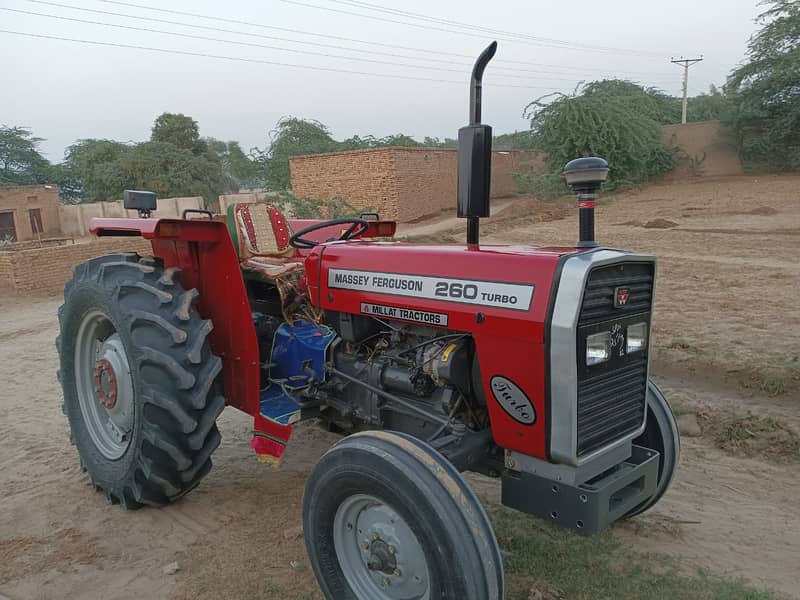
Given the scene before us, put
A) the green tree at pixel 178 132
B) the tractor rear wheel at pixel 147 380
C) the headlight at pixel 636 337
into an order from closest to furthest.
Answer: the headlight at pixel 636 337
the tractor rear wheel at pixel 147 380
the green tree at pixel 178 132

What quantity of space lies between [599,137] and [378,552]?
2019 centimetres

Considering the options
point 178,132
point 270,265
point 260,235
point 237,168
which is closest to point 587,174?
point 270,265

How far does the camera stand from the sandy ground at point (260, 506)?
2.76 metres

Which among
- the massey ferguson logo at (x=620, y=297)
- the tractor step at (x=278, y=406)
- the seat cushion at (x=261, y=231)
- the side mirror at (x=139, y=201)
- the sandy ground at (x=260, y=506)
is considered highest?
the side mirror at (x=139, y=201)

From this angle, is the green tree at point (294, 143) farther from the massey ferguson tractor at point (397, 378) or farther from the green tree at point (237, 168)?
the massey ferguson tractor at point (397, 378)

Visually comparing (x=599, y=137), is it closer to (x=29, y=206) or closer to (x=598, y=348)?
(x=598, y=348)

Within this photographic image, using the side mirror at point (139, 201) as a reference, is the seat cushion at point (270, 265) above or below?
below

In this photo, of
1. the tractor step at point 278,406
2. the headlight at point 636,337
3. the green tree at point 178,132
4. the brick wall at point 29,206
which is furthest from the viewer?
the green tree at point 178,132

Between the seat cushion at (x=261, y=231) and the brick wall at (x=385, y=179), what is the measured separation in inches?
628

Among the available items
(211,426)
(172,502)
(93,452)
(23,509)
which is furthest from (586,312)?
(23,509)

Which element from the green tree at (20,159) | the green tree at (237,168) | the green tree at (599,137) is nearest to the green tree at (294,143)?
the green tree at (237,168)

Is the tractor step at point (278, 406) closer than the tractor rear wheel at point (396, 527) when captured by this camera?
No

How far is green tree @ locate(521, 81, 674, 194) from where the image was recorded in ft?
67.1

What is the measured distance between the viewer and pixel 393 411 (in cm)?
288
